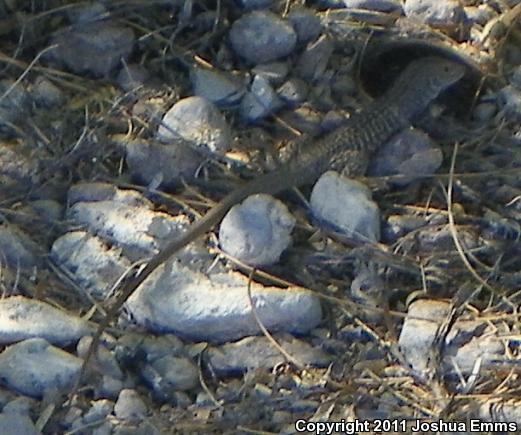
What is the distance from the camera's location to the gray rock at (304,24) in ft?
10.4

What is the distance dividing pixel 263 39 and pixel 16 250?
3.07 ft

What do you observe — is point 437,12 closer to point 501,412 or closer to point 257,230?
point 257,230

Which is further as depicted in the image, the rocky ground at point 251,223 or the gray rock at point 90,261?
the gray rock at point 90,261

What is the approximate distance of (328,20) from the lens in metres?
3.25

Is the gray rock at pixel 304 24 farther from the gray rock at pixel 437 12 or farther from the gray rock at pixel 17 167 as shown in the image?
the gray rock at pixel 17 167

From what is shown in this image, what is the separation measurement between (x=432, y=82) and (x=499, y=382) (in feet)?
3.19

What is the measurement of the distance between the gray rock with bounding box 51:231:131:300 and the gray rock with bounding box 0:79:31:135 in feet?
1.34

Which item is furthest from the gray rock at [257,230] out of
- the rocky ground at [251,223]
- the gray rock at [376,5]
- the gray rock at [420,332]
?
the gray rock at [376,5]

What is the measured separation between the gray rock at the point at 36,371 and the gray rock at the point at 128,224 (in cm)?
34

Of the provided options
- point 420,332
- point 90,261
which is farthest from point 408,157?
point 90,261

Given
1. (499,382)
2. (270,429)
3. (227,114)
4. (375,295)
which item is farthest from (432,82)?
(270,429)

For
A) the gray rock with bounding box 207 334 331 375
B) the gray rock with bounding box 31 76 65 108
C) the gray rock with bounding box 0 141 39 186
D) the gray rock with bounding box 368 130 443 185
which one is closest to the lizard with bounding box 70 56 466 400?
the gray rock with bounding box 368 130 443 185

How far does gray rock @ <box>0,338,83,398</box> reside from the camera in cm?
235

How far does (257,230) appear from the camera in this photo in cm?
262
